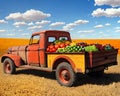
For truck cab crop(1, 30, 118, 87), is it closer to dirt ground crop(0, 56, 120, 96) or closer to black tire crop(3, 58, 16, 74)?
black tire crop(3, 58, 16, 74)

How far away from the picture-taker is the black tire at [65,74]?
9258 millimetres

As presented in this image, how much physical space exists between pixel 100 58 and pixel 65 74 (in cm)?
144

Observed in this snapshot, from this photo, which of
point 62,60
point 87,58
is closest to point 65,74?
point 62,60

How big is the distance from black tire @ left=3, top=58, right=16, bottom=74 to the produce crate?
4945 mm

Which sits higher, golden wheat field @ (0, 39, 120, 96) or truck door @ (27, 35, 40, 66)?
truck door @ (27, 35, 40, 66)

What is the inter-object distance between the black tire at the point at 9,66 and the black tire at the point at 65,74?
3594mm

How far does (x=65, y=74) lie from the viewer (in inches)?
377

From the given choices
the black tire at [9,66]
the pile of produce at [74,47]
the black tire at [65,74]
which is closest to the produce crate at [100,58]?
the pile of produce at [74,47]

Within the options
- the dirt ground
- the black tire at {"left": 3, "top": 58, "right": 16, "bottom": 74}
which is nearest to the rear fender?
the dirt ground

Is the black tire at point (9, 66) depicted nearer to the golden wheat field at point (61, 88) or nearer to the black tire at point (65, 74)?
the golden wheat field at point (61, 88)

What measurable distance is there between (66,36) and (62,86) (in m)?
3.28

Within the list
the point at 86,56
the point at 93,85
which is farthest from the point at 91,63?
the point at 93,85

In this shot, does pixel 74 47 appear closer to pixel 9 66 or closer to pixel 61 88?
pixel 61 88

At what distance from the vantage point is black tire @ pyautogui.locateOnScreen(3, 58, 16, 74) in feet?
41.5
